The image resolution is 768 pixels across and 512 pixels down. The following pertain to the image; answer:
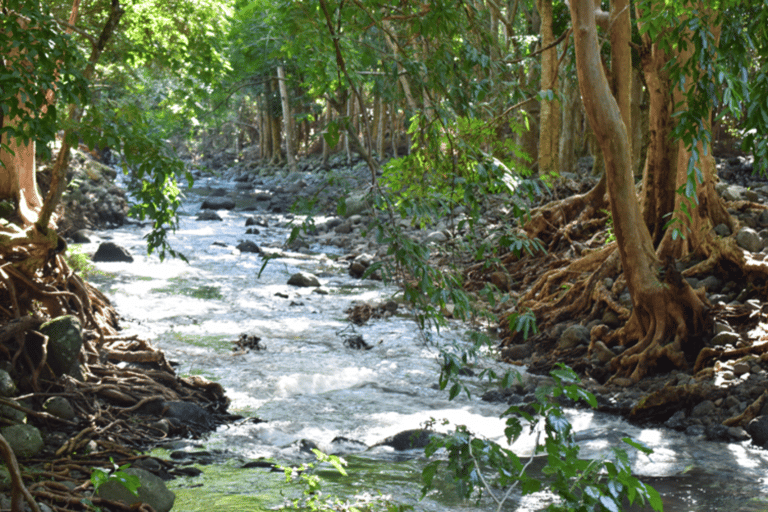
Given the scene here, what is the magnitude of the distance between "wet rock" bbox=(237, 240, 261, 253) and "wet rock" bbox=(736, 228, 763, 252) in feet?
39.5

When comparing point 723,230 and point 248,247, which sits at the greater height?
point 723,230

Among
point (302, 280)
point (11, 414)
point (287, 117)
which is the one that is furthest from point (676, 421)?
point (287, 117)

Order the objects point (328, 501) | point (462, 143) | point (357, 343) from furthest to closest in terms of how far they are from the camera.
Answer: point (357, 343)
point (328, 501)
point (462, 143)

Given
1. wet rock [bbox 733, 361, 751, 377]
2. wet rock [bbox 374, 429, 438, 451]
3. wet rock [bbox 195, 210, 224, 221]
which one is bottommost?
wet rock [bbox 374, 429, 438, 451]

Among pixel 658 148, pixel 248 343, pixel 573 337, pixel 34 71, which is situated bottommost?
pixel 248 343

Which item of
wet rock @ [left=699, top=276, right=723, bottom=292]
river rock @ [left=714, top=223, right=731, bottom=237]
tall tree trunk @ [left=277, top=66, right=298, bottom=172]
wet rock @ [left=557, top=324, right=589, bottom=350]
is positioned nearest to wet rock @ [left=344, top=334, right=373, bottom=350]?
wet rock @ [left=557, top=324, right=589, bottom=350]

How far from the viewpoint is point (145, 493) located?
4.29 m

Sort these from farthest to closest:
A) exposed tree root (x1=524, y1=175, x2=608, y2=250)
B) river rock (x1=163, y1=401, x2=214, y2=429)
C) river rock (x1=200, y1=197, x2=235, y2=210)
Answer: river rock (x1=200, y1=197, x2=235, y2=210) < exposed tree root (x1=524, y1=175, x2=608, y2=250) < river rock (x1=163, y1=401, x2=214, y2=429)

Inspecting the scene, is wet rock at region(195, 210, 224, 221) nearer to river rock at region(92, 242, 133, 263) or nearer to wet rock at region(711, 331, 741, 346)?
river rock at region(92, 242, 133, 263)

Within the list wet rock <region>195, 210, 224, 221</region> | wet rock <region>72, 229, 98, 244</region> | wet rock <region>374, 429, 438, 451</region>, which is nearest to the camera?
wet rock <region>374, 429, 438, 451</region>

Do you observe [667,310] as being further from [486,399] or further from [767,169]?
[767,169]

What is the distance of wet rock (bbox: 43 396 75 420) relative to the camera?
5.42 m

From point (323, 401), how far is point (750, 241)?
560 cm

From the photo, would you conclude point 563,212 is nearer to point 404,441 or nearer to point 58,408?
point 404,441
